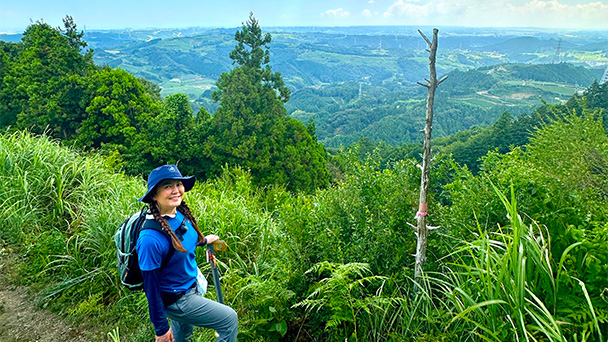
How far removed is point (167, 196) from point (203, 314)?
0.86m

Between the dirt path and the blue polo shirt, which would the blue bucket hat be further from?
the dirt path

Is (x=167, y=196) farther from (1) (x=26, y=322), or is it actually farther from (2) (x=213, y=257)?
(1) (x=26, y=322)

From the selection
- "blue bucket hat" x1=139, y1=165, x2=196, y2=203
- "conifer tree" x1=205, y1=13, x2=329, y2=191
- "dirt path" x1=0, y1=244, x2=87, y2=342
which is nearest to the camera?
"blue bucket hat" x1=139, y1=165, x2=196, y2=203

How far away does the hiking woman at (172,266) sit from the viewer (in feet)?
7.37

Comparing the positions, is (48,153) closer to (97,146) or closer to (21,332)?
(21,332)

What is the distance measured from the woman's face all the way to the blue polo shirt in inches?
2.6

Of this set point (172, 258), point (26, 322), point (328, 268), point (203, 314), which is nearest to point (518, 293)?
point (328, 268)

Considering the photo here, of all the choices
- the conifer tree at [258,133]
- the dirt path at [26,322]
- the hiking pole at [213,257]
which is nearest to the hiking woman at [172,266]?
the hiking pole at [213,257]

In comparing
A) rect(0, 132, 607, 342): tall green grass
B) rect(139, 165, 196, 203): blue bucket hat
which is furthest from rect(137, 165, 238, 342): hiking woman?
rect(0, 132, 607, 342): tall green grass

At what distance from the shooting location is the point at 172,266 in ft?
7.91

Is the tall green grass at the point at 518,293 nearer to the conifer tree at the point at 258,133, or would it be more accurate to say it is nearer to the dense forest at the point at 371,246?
the dense forest at the point at 371,246

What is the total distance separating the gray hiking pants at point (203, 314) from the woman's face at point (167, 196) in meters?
0.61

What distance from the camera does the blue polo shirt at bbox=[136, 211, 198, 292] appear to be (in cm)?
222

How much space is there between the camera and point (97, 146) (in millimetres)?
20312
